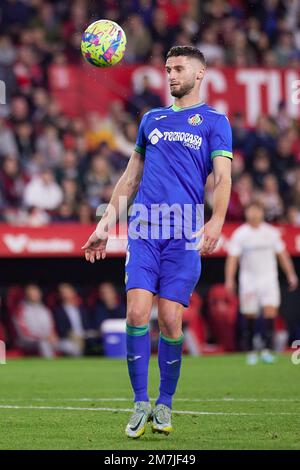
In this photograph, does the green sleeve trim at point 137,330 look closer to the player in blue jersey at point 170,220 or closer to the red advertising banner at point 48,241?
the player in blue jersey at point 170,220

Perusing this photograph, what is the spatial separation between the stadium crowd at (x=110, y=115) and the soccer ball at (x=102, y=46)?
8.41 metres

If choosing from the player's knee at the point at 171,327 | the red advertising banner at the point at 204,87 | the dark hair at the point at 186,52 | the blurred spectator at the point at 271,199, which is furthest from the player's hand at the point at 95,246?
the red advertising banner at the point at 204,87

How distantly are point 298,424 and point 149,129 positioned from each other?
2.33 m

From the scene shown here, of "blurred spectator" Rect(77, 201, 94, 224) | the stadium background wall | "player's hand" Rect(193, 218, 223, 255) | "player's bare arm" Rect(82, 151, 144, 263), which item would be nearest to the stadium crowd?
"blurred spectator" Rect(77, 201, 94, 224)

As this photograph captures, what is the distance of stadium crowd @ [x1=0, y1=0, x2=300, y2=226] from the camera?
17938mm

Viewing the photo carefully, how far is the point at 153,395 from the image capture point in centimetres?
1052

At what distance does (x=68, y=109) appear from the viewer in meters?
20.2

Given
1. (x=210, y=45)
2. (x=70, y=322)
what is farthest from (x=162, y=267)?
(x=210, y=45)

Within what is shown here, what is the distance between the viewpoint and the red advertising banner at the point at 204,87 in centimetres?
2014

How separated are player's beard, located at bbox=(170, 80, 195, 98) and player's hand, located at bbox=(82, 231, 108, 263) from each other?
3.46 feet

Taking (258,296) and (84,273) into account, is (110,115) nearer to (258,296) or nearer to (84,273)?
(84,273)
